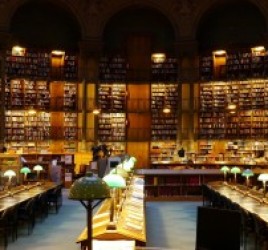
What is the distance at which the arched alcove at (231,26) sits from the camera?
80.2 feet

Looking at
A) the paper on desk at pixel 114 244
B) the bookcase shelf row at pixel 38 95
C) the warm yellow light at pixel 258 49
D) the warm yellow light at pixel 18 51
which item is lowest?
the paper on desk at pixel 114 244

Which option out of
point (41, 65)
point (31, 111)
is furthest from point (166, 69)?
point (31, 111)

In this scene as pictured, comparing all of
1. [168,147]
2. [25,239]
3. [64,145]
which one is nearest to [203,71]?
[168,147]

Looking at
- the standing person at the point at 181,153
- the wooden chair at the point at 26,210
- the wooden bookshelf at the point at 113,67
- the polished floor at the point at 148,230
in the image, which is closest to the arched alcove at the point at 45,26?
the wooden bookshelf at the point at 113,67

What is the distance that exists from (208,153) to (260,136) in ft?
7.91

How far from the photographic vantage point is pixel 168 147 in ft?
80.9

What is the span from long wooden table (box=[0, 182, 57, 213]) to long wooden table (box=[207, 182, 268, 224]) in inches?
156

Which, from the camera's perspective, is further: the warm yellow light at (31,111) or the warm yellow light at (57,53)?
the warm yellow light at (57,53)

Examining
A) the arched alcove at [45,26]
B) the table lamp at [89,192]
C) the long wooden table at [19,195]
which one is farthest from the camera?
the arched alcove at [45,26]

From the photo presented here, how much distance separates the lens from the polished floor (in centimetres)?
970

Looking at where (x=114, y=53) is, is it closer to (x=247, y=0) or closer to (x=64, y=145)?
(x=64, y=145)

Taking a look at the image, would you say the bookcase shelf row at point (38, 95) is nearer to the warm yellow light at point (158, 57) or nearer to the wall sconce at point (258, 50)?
the warm yellow light at point (158, 57)

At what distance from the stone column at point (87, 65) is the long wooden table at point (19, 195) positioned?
32.9 feet

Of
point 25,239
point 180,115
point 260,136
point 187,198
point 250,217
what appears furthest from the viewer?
point 180,115
